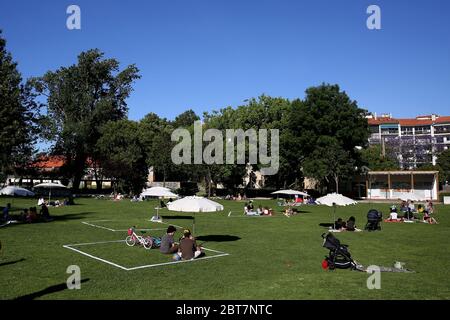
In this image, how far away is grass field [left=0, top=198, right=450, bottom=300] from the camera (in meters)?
10.2

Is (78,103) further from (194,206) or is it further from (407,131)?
(407,131)

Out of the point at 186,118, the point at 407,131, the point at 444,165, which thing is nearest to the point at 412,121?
the point at 407,131

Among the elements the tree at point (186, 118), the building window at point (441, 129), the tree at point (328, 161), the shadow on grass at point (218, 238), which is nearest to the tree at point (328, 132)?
the tree at point (328, 161)

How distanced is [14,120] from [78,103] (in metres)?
14.7

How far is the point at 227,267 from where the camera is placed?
13266mm

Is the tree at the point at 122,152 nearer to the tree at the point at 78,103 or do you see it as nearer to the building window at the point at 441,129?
the tree at the point at 78,103

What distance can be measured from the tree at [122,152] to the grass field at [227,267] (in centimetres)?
3962

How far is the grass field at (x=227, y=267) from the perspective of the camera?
1016 centimetres

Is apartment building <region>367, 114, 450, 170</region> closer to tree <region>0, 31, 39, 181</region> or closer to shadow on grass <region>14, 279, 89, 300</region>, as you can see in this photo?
tree <region>0, 31, 39, 181</region>

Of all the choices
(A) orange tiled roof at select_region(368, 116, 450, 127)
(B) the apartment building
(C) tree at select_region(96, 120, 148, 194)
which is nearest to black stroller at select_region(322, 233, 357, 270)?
(C) tree at select_region(96, 120, 148, 194)

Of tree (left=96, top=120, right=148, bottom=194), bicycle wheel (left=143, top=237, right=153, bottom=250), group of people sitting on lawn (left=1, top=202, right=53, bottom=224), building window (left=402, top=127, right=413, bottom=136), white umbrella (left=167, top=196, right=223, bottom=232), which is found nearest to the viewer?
bicycle wheel (left=143, top=237, right=153, bottom=250)

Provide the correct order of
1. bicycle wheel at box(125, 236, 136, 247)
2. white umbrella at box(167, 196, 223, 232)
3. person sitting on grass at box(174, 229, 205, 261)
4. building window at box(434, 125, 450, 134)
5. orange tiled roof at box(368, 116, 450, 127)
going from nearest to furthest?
person sitting on grass at box(174, 229, 205, 261) → white umbrella at box(167, 196, 223, 232) → bicycle wheel at box(125, 236, 136, 247) → building window at box(434, 125, 450, 134) → orange tiled roof at box(368, 116, 450, 127)

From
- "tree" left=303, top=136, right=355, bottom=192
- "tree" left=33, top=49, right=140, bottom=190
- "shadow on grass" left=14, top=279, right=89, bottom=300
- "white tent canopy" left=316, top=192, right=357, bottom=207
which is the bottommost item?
"shadow on grass" left=14, top=279, right=89, bottom=300

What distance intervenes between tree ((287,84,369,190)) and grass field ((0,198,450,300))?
34.8 metres
